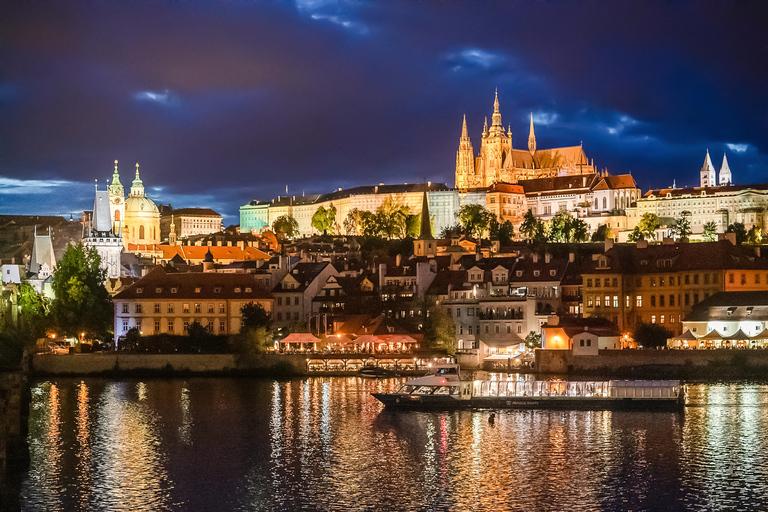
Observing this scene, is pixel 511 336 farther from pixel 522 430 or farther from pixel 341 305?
pixel 522 430

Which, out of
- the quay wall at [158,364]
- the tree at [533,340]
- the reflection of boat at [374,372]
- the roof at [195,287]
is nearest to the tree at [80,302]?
the roof at [195,287]

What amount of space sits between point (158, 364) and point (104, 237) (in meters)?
74.0

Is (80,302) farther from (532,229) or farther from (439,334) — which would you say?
(532,229)

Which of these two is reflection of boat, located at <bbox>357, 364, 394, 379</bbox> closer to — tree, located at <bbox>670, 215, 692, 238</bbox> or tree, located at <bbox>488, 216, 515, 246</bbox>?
tree, located at <bbox>488, 216, 515, 246</bbox>

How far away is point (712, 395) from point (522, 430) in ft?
52.0

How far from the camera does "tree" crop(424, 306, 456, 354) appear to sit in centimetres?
8581

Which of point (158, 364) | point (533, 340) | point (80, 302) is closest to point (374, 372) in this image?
point (533, 340)

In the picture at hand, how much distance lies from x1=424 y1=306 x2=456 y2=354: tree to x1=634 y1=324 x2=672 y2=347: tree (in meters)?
13.1

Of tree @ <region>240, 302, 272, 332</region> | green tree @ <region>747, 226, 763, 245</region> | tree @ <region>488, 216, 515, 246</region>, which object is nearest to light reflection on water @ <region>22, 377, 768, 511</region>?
tree @ <region>240, 302, 272, 332</region>

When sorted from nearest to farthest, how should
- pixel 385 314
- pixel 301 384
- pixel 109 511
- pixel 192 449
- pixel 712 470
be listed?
pixel 109 511 < pixel 712 470 < pixel 192 449 < pixel 301 384 < pixel 385 314

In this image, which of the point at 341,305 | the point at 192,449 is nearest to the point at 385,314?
the point at 341,305

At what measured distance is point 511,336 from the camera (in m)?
86.0

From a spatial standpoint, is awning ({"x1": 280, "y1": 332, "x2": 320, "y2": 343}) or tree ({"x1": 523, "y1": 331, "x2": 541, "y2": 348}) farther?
awning ({"x1": 280, "y1": 332, "x2": 320, "y2": 343})

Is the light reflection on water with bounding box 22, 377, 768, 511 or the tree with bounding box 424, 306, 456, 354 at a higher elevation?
the tree with bounding box 424, 306, 456, 354
